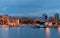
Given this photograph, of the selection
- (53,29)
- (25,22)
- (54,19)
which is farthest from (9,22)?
(53,29)

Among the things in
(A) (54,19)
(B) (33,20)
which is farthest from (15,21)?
(A) (54,19)

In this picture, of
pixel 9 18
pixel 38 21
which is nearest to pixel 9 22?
pixel 9 18

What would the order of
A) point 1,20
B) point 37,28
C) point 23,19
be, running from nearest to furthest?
point 1,20 < point 23,19 < point 37,28

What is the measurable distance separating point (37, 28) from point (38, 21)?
A: 1628 millimetres

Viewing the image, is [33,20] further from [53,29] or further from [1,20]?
[53,29]

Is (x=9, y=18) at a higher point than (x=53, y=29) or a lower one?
higher

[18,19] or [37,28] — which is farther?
[37,28]

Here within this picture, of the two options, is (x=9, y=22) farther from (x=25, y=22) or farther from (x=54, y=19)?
(x=54, y=19)

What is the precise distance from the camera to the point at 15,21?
984cm

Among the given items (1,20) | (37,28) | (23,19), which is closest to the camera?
(1,20)

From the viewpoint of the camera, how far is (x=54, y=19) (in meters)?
9.22

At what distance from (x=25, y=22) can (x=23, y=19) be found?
23 centimetres

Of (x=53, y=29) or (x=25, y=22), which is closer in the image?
(x=25, y=22)

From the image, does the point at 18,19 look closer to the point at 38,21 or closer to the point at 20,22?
the point at 20,22
